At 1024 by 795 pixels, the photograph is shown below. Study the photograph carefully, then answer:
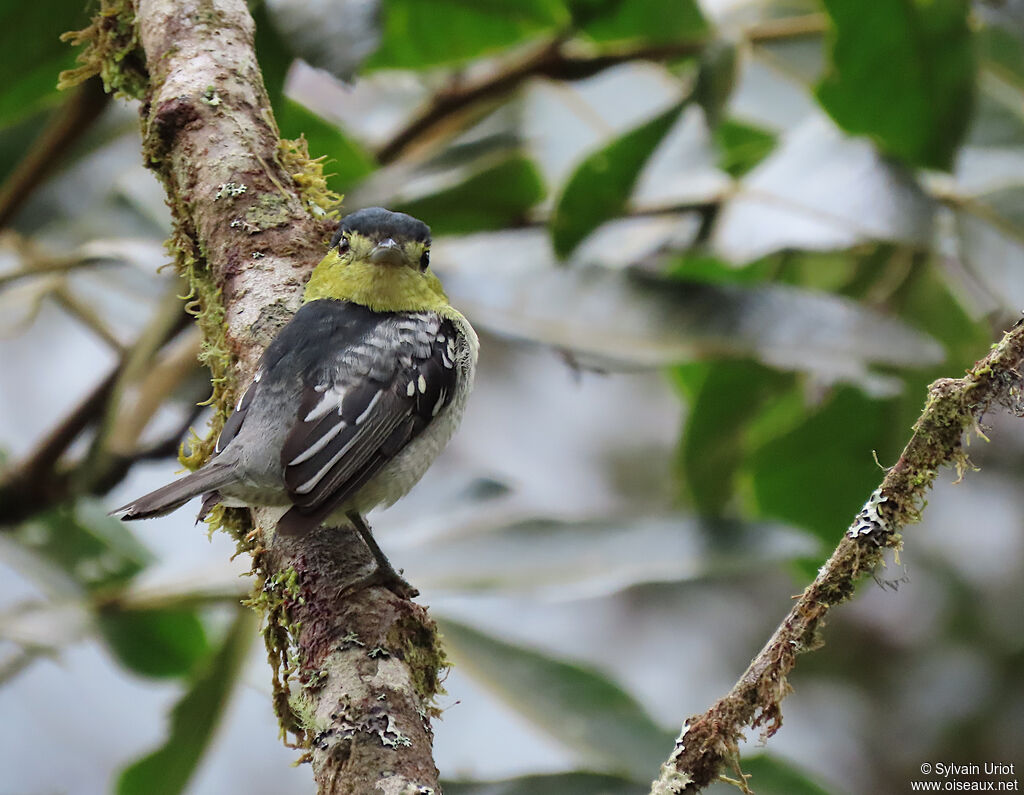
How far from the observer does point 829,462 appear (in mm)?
3809

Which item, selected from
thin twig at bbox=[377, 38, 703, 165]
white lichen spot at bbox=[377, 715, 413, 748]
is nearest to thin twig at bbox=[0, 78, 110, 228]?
thin twig at bbox=[377, 38, 703, 165]

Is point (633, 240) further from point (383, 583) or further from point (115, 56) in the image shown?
point (383, 583)

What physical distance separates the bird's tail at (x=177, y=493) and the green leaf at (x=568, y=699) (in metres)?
1.26

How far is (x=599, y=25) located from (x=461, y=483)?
1489mm

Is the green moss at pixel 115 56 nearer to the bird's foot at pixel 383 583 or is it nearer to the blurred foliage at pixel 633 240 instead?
the blurred foliage at pixel 633 240

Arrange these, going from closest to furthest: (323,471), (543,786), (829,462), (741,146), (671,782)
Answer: (671,782), (323,471), (543,786), (829,462), (741,146)

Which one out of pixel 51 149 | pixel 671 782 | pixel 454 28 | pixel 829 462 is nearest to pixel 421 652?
pixel 671 782

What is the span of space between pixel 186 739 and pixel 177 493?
3.74 ft

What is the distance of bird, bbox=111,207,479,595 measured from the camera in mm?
2273

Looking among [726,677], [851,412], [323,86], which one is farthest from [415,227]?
[726,677]

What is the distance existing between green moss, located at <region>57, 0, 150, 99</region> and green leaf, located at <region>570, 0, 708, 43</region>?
52.5 inches

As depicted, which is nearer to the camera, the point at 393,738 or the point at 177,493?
Answer: the point at 393,738

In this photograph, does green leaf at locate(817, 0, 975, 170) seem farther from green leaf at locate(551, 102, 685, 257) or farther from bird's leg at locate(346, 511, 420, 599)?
bird's leg at locate(346, 511, 420, 599)

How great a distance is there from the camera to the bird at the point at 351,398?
2.27 metres
